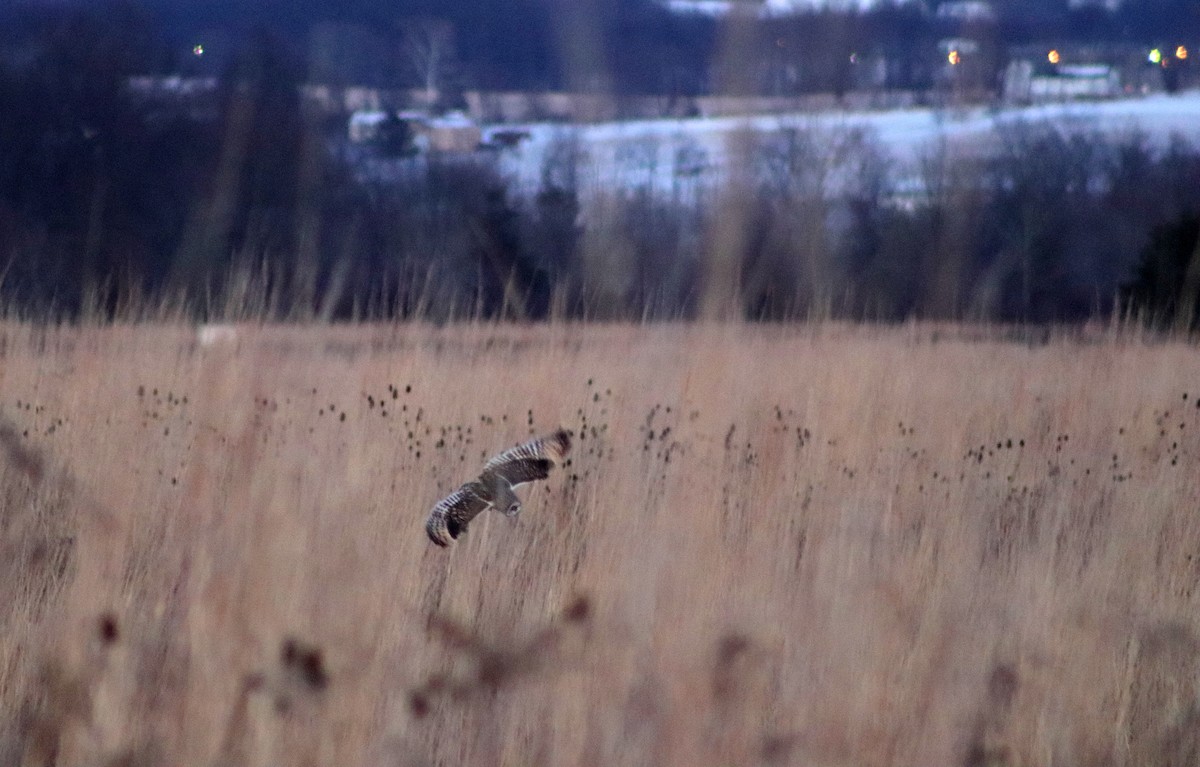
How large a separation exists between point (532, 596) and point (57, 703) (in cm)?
127

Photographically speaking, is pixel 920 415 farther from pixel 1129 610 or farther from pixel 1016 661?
pixel 1016 661

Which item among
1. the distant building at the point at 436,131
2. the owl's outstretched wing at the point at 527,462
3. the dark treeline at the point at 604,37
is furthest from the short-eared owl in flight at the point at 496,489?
the distant building at the point at 436,131

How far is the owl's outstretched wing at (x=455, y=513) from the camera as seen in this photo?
3.56 m

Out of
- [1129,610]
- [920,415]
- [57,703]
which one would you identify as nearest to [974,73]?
[920,415]

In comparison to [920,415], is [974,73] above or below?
above

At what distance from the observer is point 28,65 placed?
12.1 meters

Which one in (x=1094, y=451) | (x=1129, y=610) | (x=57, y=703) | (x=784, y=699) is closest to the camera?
(x=57, y=703)

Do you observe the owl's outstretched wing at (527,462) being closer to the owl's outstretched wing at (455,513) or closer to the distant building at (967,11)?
the owl's outstretched wing at (455,513)

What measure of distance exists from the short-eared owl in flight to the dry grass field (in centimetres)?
10

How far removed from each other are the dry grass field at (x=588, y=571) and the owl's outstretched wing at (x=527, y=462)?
0.68ft

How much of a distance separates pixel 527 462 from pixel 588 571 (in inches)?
15.2

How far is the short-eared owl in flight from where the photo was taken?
141 inches

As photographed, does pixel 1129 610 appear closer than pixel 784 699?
No

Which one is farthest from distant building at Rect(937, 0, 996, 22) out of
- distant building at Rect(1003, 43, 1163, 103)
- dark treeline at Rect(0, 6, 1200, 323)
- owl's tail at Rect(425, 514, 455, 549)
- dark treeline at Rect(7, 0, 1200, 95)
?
owl's tail at Rect(425, 514, 455, 549)
